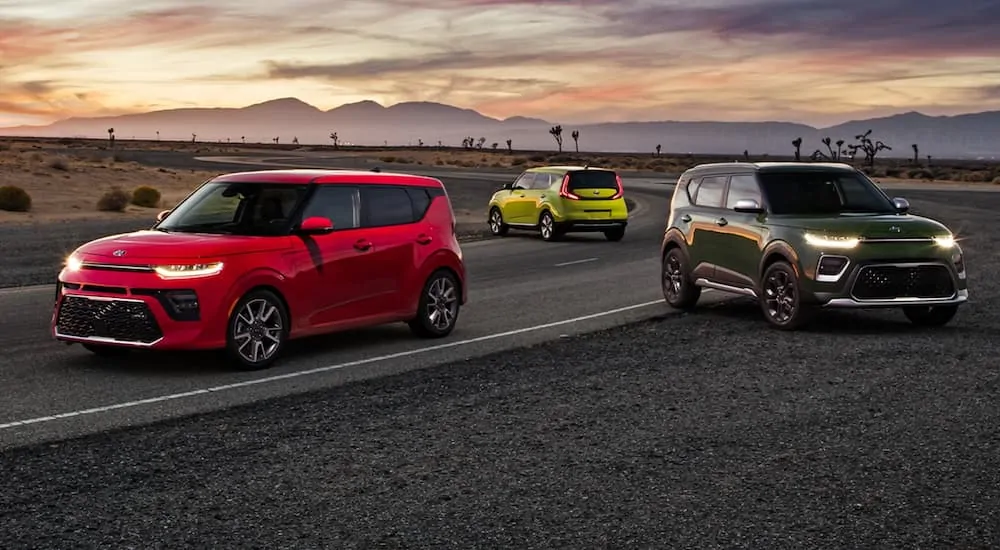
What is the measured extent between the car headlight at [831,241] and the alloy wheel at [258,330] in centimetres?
558

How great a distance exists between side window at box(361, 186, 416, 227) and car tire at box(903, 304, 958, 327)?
545 centimetres

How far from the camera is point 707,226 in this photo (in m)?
13.5

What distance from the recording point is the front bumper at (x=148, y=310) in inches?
357

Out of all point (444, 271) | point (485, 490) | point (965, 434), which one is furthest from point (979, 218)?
point (485, 490)

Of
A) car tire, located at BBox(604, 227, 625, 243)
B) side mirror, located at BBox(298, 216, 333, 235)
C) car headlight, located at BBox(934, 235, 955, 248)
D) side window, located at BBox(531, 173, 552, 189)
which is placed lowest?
car tire, located at BBox(604, 227, 625, 243)

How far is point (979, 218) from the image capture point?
3409 cm

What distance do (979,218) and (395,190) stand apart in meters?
27.5

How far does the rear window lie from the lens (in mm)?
26672

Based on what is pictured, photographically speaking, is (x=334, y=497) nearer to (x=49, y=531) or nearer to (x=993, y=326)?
(x=49, y=531)

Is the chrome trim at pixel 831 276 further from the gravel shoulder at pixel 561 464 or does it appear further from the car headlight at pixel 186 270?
the car headlight at pixel 186 270

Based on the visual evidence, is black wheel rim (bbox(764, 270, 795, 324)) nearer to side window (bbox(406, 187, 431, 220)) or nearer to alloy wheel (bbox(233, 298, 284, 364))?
side window (bbox(406, 187, 431, 220))

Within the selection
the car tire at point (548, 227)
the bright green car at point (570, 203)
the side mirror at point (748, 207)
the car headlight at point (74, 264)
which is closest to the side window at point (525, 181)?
the bright green car at point (570, 203)

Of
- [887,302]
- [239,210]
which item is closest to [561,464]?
[239,210]

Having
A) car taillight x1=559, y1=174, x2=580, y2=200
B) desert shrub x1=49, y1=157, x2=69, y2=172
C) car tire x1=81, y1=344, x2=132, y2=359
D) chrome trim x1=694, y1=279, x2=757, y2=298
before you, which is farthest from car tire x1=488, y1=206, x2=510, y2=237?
desert shrub x1=49, y1=157, x2=69, y2=172
